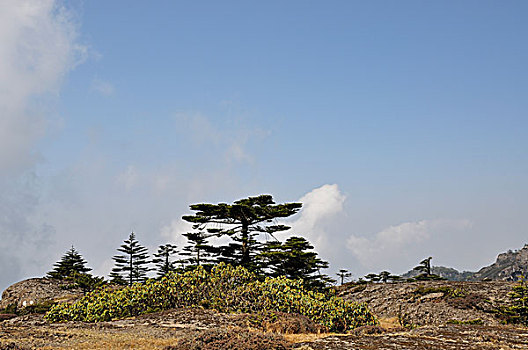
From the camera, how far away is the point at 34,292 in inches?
1469

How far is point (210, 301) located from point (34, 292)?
2594cm

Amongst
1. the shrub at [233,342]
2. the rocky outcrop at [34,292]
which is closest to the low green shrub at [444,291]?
the shrub at [233,342]

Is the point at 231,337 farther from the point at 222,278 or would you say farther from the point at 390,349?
the point at 222,278

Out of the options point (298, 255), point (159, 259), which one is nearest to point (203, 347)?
point (298, 255)

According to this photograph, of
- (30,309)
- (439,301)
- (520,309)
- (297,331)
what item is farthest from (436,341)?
(30,309)

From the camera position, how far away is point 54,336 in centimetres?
1159

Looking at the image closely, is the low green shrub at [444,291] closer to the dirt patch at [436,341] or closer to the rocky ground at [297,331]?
the rocky ground at [297,331]

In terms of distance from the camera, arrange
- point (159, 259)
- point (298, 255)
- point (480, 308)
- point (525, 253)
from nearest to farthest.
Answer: point (480, 308), point (298, 255), point (159, 259), point (525, 253)

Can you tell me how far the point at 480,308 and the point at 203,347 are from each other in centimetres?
1878

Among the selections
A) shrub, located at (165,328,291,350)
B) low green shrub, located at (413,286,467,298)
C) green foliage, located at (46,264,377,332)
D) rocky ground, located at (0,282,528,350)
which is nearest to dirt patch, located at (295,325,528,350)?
rocky ground, located at (0,282,528,350)

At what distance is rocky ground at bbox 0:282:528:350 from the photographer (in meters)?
9.59

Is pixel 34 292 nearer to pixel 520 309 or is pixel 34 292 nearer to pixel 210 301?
pixel 210 301

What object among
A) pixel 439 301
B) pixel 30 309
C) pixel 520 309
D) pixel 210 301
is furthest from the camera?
pixel 30 309

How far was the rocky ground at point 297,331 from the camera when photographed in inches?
378
